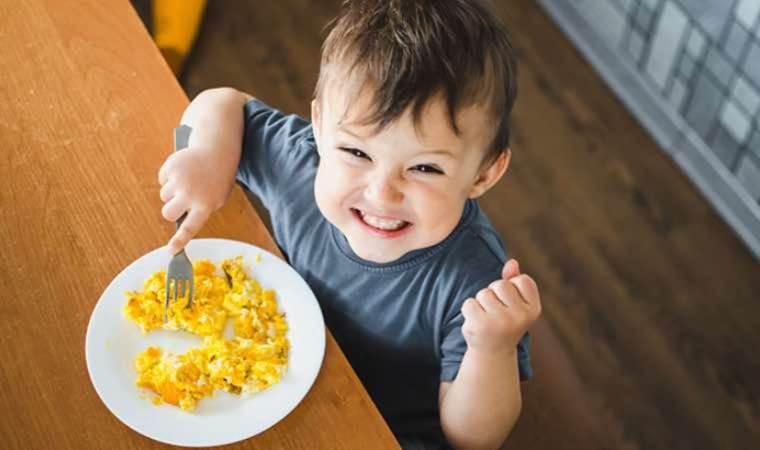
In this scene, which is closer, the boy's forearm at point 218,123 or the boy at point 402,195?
the boy at point 402,195

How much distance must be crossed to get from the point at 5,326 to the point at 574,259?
4.44 feet

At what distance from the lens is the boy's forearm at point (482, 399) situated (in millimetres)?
944

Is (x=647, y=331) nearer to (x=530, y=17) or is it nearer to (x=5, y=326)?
(x=530, y=17)

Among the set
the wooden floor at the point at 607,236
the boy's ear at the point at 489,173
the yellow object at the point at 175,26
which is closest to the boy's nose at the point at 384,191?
the boy's ear at the point at 489,173

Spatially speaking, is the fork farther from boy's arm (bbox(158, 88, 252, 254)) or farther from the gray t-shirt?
the gray t-shirt

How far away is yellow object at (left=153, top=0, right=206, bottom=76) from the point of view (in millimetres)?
2160

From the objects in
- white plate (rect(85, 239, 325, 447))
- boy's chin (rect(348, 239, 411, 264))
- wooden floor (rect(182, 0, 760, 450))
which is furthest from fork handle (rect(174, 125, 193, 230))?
wooden floor (rect(182, 0, 760, 450))

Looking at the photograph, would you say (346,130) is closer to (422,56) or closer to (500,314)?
(422,56)

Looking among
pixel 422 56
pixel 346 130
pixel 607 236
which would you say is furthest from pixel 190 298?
pixel 607 236

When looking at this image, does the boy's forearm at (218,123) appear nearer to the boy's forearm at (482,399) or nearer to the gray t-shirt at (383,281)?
the gray t-shirt at (383,281)

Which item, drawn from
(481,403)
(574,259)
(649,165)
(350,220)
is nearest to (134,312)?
(350,220)

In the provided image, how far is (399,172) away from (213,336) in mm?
255

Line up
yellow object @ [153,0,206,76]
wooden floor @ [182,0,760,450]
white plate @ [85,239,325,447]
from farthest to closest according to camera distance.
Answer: yellow object @ [153,0,206,76] → wooden floor @ [182,0,760,450] → white plate @ [85,239,325,447]

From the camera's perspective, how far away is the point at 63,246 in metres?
0.94
